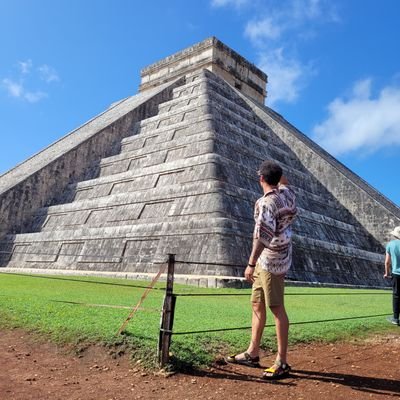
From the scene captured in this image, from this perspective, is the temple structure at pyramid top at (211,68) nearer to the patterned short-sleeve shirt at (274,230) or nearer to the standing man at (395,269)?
the standing man at (395,269)

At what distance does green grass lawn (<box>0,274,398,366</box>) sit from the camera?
443cm

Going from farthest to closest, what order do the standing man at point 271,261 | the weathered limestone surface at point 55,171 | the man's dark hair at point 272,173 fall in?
the weathered limestone surface at point 55,171 → the man's dark hair at point 272,173 → the standing man at point 271,261

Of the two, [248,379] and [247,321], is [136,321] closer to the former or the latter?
[247,321]

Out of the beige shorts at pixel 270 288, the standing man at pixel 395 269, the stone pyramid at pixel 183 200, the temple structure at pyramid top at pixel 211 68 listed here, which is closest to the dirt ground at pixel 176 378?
the beige shorts at pixel 270 288

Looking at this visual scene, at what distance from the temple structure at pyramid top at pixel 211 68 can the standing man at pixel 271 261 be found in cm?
2235

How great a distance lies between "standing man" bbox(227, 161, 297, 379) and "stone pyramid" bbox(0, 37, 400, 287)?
18.5 ft

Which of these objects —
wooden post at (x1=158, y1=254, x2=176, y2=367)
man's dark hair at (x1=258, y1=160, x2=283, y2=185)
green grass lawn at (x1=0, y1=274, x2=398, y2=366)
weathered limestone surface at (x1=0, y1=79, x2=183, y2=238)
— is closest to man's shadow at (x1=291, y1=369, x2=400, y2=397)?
green grass lawn at (x1=0, y1=274, x2=398, y2=366)

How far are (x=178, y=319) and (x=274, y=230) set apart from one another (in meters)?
2.24

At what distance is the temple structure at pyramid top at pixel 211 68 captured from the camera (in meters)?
27.0

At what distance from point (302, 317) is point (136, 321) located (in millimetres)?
2524

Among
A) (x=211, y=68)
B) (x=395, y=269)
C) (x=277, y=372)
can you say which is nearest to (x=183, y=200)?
(x=395, y=269)

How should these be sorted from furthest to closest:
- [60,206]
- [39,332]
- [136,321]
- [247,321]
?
[60,206] → [247,321] → [136,321] → [39,332]

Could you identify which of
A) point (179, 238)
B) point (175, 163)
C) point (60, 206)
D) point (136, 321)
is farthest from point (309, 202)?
point (136, 321)

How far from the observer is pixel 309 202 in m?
17.6
